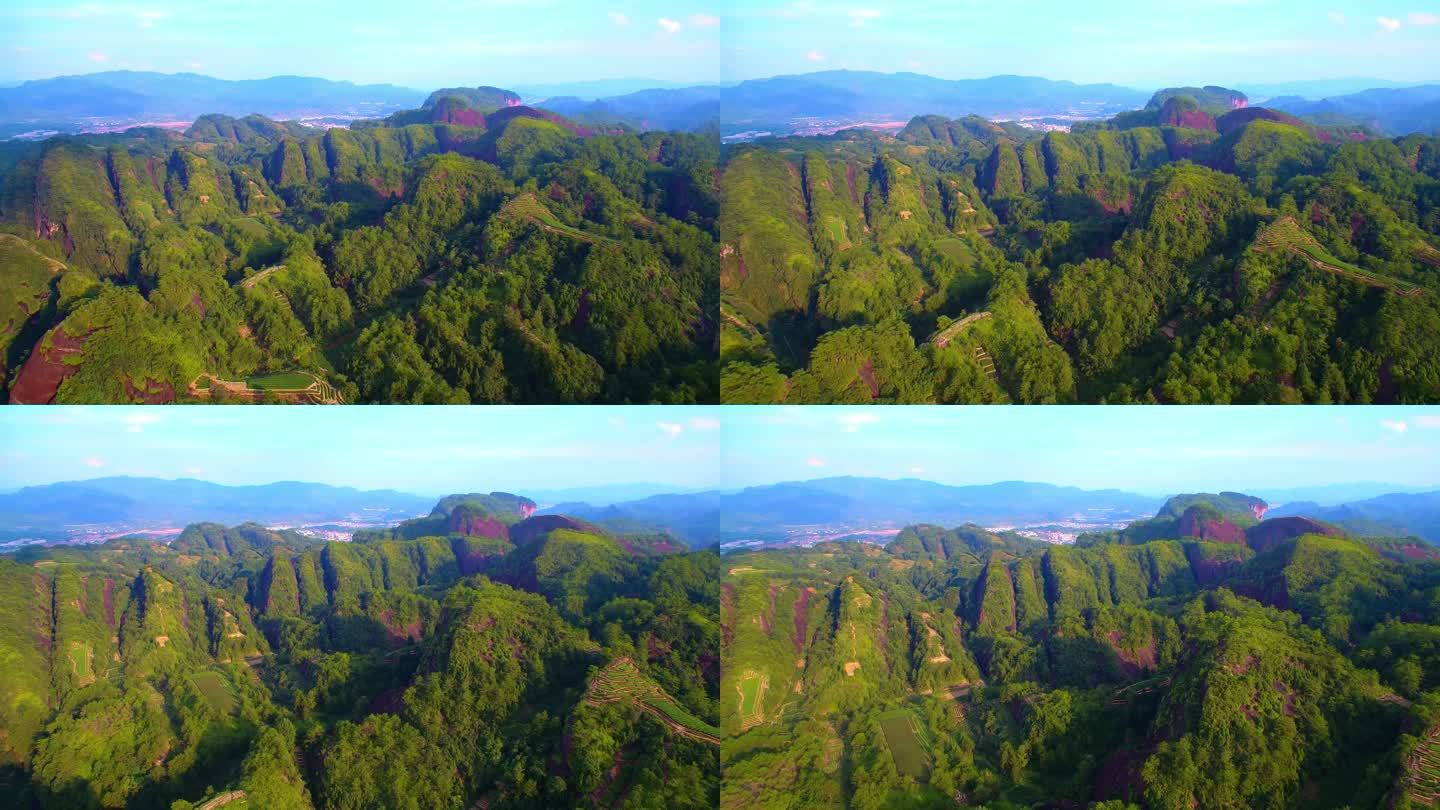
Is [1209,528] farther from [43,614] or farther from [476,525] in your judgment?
[43,614]

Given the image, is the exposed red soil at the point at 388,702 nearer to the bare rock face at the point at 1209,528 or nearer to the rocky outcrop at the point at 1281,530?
the bare rock face at the point at 1209,528

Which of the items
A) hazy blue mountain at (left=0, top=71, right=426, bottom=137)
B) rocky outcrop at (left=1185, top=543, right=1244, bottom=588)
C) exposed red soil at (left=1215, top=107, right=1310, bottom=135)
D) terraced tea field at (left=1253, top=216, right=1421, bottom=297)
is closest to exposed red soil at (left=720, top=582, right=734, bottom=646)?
rocky outcrop at (left=1185, top=543, right=1244, bottom=588)

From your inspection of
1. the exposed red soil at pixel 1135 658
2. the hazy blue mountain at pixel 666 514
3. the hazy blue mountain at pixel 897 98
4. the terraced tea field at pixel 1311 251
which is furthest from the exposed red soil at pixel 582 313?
the terraced tea field at pixel 1311 251

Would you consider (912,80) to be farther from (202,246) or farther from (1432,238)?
(202,246)

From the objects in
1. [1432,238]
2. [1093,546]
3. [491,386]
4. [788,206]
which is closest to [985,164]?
[1432,238]

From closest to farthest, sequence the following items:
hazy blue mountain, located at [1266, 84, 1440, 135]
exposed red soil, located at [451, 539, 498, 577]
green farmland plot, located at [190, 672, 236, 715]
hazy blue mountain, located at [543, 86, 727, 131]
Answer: green farmland plot, located at [190, 672, 236, 715], hazy blue mountain, located at [543, 86, 727, 131], exposed red soil, located at [451, 539, 498, 577], hazy blue mountain, located at [1266, 84, 1440, 135]

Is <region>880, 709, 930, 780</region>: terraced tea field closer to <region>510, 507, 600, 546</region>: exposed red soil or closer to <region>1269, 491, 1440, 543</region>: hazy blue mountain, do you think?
<region>510, 507, 600, 546</region>: exposed red soil

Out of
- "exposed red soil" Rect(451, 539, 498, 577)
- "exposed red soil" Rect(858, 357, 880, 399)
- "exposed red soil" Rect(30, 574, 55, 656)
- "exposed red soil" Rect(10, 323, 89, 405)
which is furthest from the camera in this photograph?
"exposed red soil" Rect(451, 539, 498, 577)
